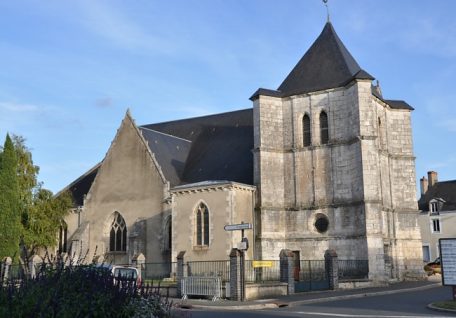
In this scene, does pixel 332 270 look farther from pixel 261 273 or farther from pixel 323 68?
pixel 323 68

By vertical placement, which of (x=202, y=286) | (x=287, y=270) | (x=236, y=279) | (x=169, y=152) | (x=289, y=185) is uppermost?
(x=169, y=152)

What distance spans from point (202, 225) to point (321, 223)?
249 inches

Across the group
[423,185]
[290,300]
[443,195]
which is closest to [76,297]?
[290,300]

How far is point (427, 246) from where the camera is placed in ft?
166

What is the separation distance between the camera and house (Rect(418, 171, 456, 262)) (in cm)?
Result: 4947

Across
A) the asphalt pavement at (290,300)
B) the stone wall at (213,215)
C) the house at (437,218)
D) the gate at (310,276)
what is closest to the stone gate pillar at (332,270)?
the gate at (310,276)

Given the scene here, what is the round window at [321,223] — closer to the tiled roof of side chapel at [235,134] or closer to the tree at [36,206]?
the tiled roof of side chapel at [235,134]

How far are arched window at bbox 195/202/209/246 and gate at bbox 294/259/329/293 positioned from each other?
196 inches

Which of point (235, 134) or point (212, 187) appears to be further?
point (235, 134)

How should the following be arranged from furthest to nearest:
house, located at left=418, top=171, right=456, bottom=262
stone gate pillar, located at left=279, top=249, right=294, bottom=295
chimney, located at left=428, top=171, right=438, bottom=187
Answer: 1. chimney, located at left=428, top=171, right=438, bottom=187
2. house, located at left=418, top=171, right=456, bottom=262
3. stone gate pillar, located at left=279, top=249, right=294, bottom=295

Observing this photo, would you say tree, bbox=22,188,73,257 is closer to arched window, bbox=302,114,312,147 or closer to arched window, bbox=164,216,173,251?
arched window, bbox=164,216,173,251

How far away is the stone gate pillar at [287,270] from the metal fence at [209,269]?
230 centimetres

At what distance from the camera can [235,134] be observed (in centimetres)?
3550

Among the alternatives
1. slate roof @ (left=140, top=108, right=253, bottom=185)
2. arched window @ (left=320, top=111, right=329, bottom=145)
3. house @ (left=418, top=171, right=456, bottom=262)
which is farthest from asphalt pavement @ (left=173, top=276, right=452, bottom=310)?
house @ (left=418, top=171, right=456, bottom=262)
